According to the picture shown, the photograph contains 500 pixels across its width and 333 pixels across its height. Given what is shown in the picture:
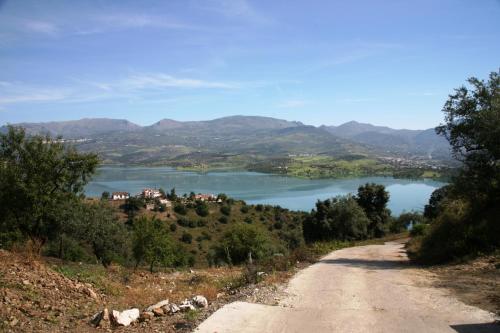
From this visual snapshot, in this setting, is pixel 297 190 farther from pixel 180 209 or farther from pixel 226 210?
pixel 180 209

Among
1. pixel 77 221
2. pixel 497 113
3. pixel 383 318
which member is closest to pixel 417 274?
pixel 383 318

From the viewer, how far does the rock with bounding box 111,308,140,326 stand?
22.9 feet

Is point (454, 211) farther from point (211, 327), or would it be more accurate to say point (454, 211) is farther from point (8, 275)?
point (8, 275)

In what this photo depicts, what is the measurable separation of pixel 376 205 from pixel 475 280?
48470mm

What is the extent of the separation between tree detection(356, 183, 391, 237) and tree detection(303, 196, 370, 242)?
16.4 ft

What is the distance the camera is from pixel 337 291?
954 centimetres

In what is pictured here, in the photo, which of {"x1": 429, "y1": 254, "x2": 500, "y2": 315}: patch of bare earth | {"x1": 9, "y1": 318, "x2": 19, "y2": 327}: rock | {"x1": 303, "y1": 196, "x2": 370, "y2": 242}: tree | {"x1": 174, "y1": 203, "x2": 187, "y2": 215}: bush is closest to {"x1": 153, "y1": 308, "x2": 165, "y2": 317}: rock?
{"x1": 9, "y1": 318, "x2": 19, "y2": 327}: rock

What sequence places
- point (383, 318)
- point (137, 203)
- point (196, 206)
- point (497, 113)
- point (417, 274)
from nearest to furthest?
point (383, 318)
point (417, 274)
point (497, 113)
point (137, 203)
point (196, 206)

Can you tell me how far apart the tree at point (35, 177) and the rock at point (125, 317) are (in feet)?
37.7

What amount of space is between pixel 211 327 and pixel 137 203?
239 feet

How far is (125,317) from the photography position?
7105 mm

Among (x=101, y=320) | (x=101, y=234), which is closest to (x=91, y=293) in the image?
(x=101, y=320)

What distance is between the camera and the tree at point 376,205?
184 ft

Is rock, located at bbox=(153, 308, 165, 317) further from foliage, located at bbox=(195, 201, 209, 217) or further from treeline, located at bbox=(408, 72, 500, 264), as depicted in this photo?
foliage, located at bbox=(195, 201, 209, 217)
